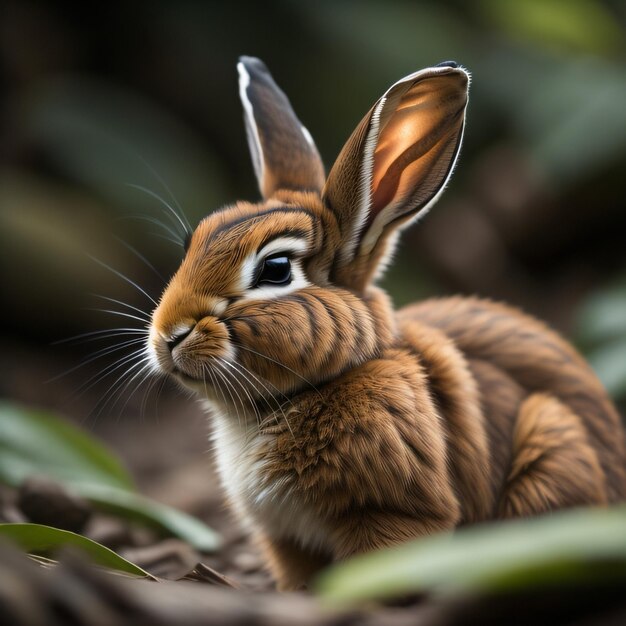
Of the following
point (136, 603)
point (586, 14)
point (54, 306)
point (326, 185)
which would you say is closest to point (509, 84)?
point (586, 14)

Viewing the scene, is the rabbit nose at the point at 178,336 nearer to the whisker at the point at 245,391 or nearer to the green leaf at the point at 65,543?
the whisker at the point at 245,391

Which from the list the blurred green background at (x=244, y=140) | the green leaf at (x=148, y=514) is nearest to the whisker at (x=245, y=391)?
the green leaf at (x=148, y=514)

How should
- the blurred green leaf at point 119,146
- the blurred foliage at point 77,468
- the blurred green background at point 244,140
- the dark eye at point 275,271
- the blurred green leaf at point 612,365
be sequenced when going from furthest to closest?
the blurred green leaf at point 119,146 → the blurred green background at point 244,140 → the blurred green leaf at point 612,365 → the blurred foliage at point 77,468 → the dark eye at point 275,271

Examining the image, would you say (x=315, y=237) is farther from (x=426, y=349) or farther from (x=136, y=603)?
(x=136, y=603)

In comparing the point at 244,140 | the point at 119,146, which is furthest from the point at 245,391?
the point at 244,140

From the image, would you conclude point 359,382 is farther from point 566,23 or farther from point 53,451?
point 566,23

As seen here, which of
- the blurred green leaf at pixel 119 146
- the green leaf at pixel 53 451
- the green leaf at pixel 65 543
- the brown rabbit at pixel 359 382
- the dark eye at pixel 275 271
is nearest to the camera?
the green leaf at pixel 65 543

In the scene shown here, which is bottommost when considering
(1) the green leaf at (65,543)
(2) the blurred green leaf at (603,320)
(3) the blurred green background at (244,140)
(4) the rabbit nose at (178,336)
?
(1) the green leaf at (65,543)
